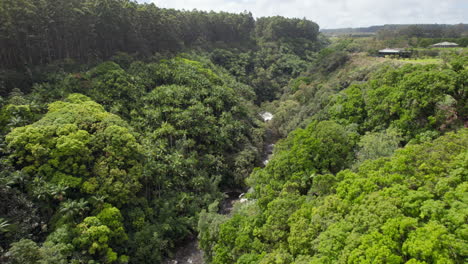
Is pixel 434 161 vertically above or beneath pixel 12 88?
beneath

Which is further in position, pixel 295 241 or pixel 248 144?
pixel 248 144

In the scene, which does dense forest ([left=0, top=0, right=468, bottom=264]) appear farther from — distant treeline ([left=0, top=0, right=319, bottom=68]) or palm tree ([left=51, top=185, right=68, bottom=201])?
palm tree ([left=51, top=185, right=68, bottom=201])

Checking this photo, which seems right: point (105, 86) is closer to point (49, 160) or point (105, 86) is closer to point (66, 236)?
point (49, 160)

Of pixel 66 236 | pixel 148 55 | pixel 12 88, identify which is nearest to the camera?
pixel 66 236

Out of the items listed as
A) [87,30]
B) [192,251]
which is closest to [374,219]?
[192,251]

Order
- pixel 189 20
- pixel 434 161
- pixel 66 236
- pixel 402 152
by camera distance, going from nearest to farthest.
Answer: pixel 434 161
pixel 402 152
pixel 66 236
pixel 189 20

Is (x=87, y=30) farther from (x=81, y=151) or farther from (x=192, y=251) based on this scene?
(x=192, y=251)

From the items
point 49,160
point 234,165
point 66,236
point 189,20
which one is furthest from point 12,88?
point 189,20

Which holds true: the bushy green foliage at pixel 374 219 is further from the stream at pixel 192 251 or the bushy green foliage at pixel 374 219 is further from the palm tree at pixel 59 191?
the palm tree at pixel 59 191
